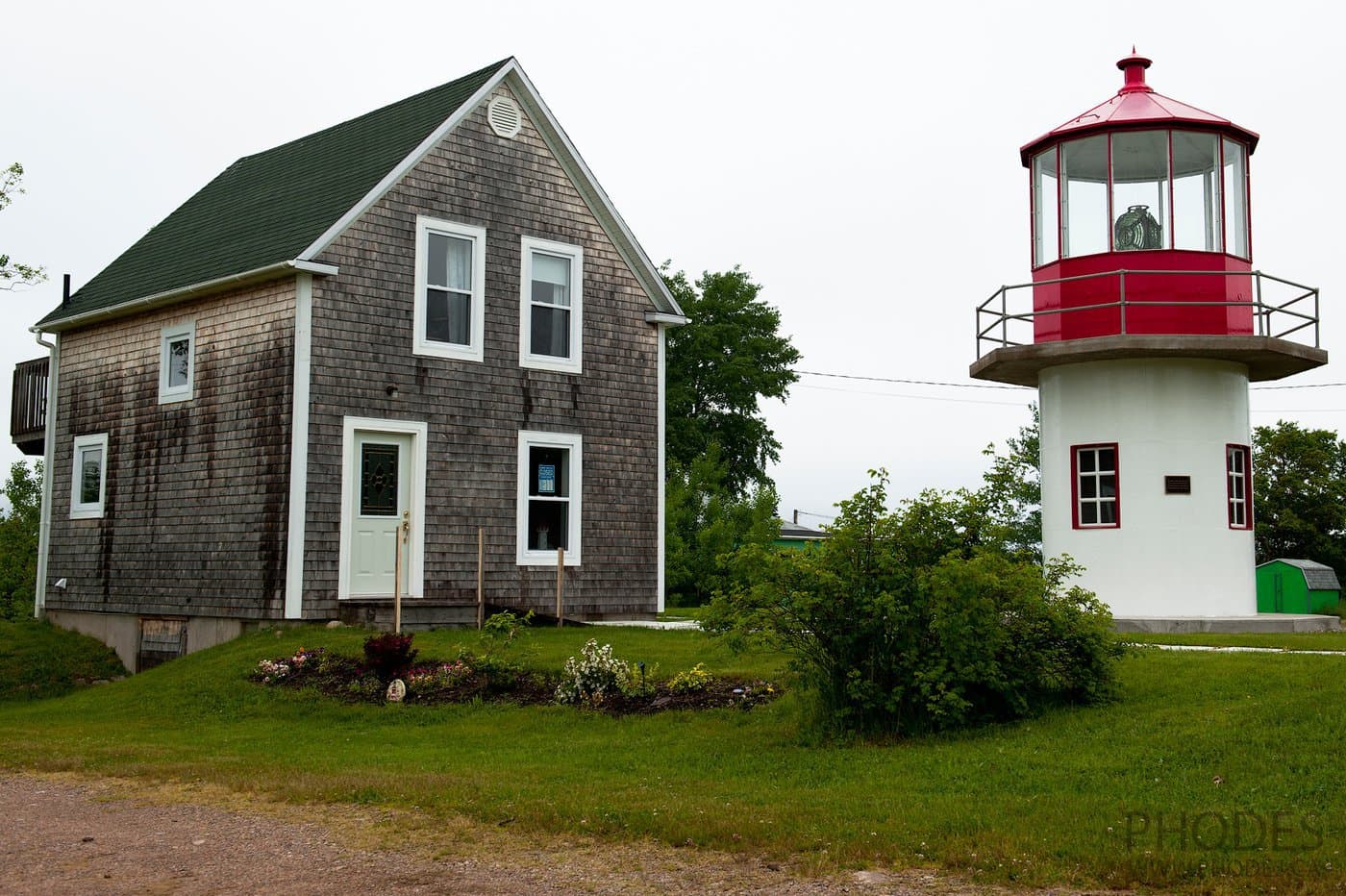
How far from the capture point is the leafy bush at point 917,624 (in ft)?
34.2

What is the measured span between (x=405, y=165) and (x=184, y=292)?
4036 millimetres

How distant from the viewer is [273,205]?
2203 cm

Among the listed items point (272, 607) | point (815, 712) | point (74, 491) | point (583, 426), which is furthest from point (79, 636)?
point (815, 712)

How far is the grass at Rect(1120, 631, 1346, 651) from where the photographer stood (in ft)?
48.0

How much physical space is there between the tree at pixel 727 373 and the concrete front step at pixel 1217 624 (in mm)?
28501

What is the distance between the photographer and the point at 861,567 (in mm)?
10961

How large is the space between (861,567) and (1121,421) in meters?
8.81

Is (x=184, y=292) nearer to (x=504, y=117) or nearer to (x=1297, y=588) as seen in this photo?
(x=504, y=117)

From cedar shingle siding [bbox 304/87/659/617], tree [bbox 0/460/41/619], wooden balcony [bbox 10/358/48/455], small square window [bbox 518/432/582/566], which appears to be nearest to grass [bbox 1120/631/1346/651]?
cedar shingle siding [bbox 304/87/659/617]

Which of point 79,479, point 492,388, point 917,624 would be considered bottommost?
point 917,624

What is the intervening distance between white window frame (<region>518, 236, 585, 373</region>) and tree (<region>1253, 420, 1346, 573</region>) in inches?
826

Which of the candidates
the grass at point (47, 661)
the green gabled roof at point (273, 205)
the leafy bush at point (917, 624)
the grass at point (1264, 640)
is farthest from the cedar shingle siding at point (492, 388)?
the leafy bush at point (917, 624)

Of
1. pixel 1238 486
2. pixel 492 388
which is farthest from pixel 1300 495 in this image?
pixel 492 388

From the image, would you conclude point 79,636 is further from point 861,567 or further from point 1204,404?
point 1204,404
